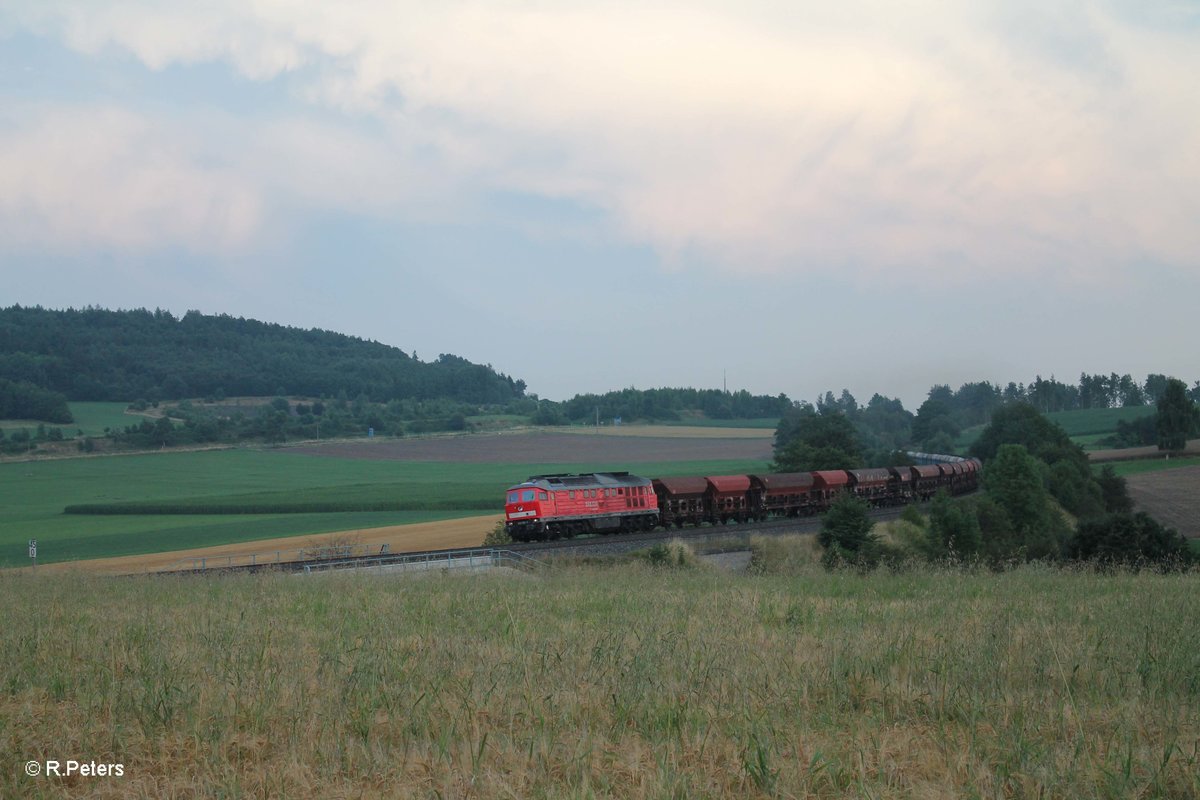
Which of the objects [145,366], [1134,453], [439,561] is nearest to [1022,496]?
[439,561]

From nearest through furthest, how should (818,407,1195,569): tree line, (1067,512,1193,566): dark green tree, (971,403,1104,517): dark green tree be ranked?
(1067,512,1193,566): dark green tree → (818,407,1195,569): tree line → (971,403,1104,517): dark green tree

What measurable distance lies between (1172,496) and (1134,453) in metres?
34.2

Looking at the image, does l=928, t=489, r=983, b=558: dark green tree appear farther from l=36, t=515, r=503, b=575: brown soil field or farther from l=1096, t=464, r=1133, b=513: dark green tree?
l=1096, t=464, r=1133, b=513: dark green tree

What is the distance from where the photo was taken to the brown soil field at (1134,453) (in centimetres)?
10374

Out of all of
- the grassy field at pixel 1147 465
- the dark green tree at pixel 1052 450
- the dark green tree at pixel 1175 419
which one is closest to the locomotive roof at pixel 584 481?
the dark green tree at pixel 1052 450

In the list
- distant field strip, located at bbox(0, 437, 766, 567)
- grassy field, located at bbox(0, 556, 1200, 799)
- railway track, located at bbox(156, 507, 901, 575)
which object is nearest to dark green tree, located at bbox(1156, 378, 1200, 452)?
distant field strip, located at bbox(0, 437, 766, 567)

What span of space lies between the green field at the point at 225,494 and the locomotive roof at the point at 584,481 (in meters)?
22.4

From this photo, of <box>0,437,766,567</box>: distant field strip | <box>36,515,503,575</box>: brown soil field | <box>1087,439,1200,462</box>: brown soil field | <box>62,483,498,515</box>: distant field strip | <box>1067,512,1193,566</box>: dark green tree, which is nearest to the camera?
<box>1067,512,1193,566</box>: dark green tree

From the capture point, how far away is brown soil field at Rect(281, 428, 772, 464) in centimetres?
11181

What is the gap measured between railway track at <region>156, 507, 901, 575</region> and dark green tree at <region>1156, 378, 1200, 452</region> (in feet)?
233

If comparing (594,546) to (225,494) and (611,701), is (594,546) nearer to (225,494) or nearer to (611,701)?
(611,701)

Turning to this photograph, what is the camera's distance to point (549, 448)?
120250 millimetres

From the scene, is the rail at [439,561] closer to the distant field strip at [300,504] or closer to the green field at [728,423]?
the distant field strip at [300,504]

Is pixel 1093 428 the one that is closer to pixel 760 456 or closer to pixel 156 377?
pixel 760 456
